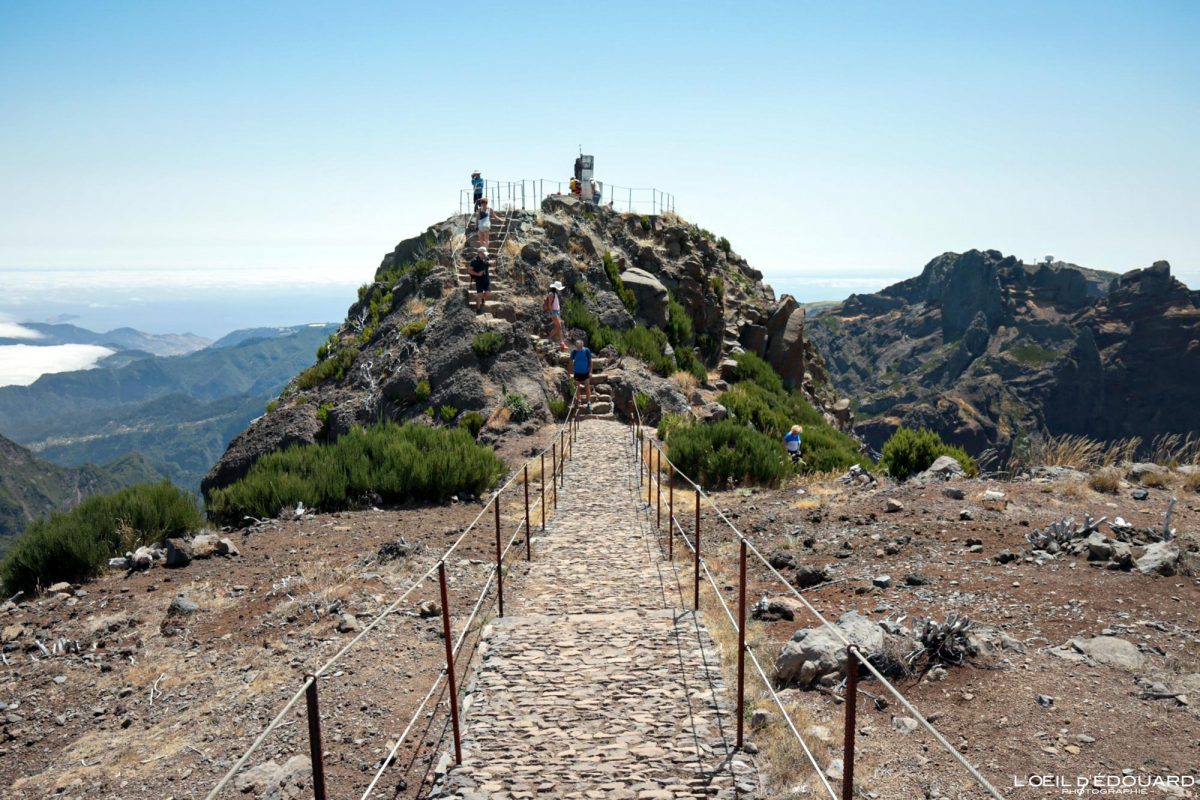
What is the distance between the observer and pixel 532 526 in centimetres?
1346

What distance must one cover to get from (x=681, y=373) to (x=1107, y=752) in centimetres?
2278

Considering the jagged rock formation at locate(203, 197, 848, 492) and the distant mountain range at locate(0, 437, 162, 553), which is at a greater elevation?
the jagged rock formation at locate(203, 197, 848, 492)

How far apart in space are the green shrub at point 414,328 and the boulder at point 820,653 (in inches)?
782

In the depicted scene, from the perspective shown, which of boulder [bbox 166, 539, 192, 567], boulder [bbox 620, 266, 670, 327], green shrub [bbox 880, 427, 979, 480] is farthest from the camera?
boulder [bbox 620, 266, 670, 327]

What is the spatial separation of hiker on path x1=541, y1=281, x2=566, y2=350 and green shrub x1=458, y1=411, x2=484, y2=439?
5738mm

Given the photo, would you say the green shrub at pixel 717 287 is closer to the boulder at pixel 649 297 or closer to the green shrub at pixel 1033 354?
the boulder at pixel 649 297

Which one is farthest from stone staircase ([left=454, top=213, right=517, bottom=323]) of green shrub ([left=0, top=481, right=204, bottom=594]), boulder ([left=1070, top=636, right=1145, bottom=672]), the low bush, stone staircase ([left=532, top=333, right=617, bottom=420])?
boulder ([left=1070, top=636, right=1145, bottom=672])

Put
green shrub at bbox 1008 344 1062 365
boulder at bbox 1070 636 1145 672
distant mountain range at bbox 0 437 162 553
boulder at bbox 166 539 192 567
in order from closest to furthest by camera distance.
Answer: boulder at bbox 1070 636 1145 672
boulder at bbox 166 539 192 567
green shrub at bbox 1008 344 1062 365
distant mountain range at bbox 0 437 162 553

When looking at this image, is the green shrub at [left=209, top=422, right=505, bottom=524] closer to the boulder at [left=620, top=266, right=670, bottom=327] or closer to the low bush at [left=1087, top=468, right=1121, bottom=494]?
the low bush at [left=1087, top=468, right=1121, bottom=494]

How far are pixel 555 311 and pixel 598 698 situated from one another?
19.4 metres

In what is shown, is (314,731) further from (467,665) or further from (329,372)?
(329,372)

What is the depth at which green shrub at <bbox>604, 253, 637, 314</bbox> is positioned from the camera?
30.2 metres

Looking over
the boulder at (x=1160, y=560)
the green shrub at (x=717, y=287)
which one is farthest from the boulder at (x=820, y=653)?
the green shrub at (x=717, y=287)

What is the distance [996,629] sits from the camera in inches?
304
